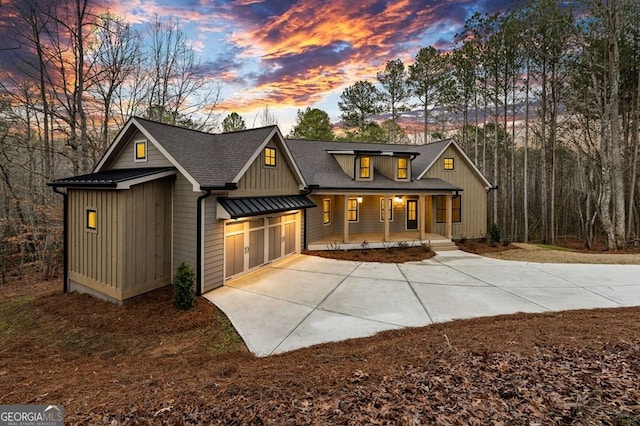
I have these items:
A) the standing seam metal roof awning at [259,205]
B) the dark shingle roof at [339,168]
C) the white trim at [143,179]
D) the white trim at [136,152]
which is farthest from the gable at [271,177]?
the white trim at [136,152]

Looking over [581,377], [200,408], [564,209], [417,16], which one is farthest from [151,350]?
[564,209]

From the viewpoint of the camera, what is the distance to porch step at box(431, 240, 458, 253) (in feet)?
45.9

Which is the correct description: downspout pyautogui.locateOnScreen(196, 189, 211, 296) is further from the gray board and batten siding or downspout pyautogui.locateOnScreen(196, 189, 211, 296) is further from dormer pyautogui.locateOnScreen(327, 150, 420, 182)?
dormer pyautogui.locateOnScreen(327, 150, 420, 182)

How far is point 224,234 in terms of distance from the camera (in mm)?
8602

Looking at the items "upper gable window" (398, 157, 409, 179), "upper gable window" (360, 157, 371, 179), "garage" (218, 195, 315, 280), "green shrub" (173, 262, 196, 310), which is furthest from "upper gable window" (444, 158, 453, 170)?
"green shrub" (173, 262, 196, 310)

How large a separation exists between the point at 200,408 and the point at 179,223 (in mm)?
6162

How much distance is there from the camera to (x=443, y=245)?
46.6ft

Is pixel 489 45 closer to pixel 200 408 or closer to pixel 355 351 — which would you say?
pixel 355 351

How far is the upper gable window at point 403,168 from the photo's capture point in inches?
596

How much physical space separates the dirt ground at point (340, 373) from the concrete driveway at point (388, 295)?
1.69 feet

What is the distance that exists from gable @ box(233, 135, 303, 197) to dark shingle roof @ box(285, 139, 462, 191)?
5.59ft

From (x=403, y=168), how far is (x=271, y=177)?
25.9ft

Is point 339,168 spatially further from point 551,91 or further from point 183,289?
point 551,91

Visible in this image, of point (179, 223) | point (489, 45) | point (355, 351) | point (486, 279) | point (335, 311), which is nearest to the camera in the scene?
point (355, 351)
